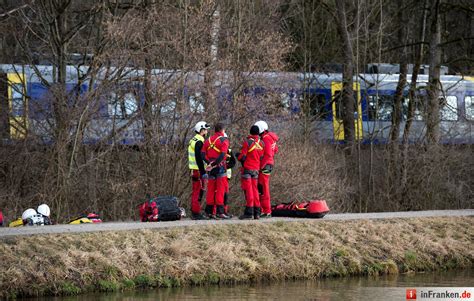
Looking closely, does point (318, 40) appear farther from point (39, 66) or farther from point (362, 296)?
point (362, 296)

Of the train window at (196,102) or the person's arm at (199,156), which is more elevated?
the train window at (196,102)

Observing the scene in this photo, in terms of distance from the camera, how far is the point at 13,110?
90.0 feet

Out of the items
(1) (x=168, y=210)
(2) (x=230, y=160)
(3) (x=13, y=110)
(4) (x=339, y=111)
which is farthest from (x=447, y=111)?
(1) (x=168, y=210)

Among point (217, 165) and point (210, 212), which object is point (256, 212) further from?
point (217, 165)

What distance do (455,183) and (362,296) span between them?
1593 cm

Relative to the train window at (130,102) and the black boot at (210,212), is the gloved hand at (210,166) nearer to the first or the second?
the black boot at (210,212)

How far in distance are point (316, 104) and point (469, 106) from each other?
231 inches

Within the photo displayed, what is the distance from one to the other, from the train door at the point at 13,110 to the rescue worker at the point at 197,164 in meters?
6.90

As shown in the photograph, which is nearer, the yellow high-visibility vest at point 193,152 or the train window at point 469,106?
the yellow high-visibility vest at point 193,152

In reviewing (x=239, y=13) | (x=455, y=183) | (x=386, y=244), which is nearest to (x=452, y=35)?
(x=455, y=183)

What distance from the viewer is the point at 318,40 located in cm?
3956

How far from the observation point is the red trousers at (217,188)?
21375mm

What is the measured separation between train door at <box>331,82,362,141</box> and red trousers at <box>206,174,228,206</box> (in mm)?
12505

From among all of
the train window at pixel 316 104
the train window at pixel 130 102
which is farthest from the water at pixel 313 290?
the train window at pixel 316 104
